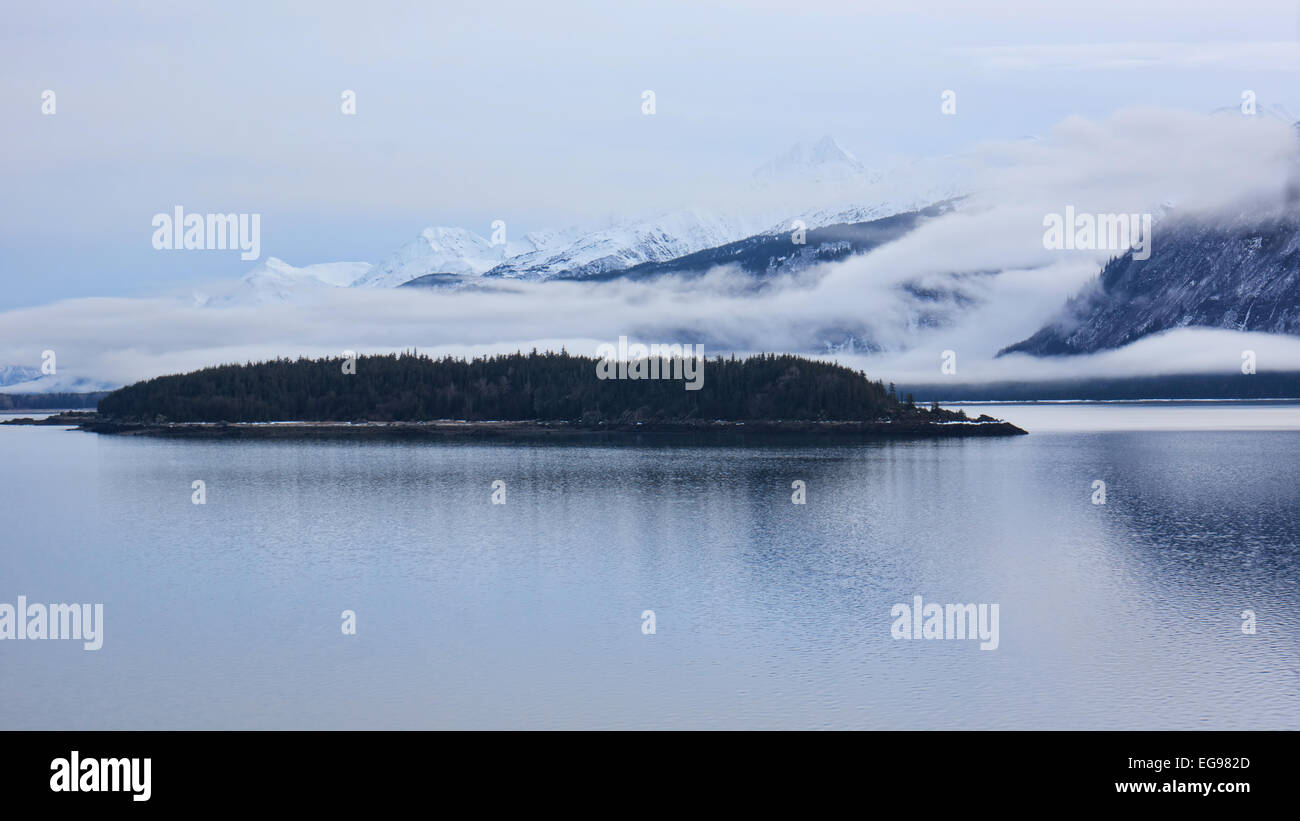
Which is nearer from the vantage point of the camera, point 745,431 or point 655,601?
point 655,601

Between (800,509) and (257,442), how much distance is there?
121047mm

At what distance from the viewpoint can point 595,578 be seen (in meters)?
47.8

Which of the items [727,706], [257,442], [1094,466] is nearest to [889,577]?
[727,706]

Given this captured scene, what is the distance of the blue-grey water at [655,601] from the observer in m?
30.5

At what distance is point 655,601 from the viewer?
42.9 m
